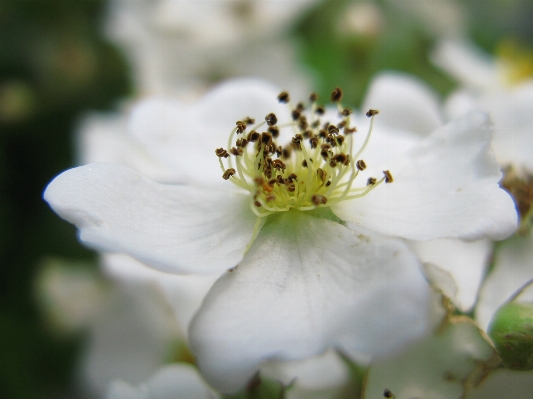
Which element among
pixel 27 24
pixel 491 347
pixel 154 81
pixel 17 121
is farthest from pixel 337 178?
pixel 27 24

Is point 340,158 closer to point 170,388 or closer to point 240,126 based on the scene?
point 240,126

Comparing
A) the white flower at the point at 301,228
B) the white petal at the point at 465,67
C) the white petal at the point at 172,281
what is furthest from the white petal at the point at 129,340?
the white petal at the point at 465,67

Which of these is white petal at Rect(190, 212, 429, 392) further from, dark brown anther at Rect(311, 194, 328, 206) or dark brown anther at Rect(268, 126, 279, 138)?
dark brown anther at Rect(268, 126, 279, 138)

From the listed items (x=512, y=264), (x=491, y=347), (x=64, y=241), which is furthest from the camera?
(x=64, y=241)

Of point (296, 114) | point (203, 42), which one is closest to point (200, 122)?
point (296, 114)

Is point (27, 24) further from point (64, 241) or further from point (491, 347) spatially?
point (491, 347)

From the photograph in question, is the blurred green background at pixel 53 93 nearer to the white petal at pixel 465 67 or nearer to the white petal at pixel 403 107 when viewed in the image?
the white petal at pixel 465 67
